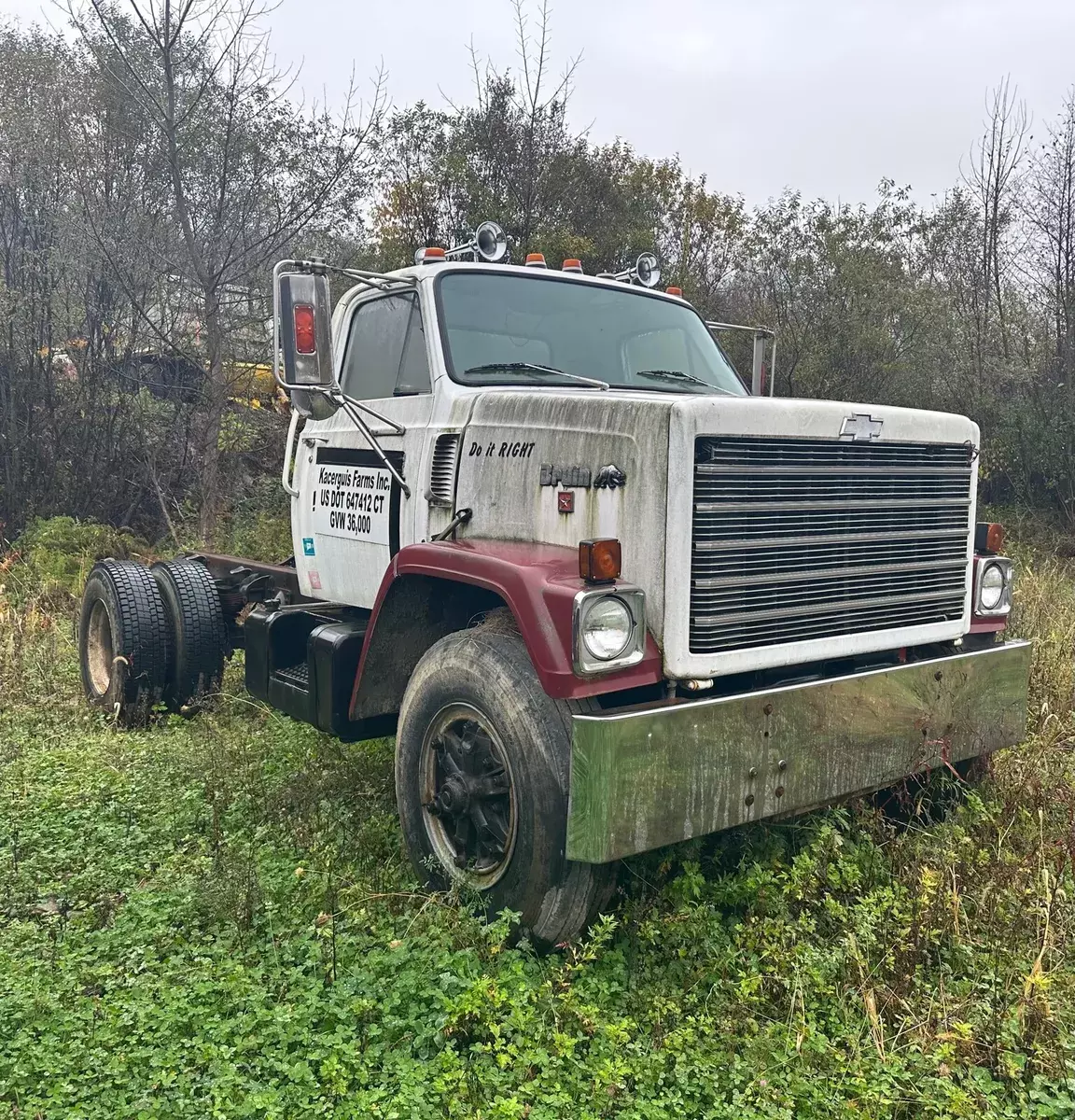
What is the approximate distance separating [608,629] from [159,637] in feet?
13.3

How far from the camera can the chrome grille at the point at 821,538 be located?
3.35 metres

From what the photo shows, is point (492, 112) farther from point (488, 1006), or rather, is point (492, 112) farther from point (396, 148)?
point (488, 1006)

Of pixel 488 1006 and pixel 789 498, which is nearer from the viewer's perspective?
pixel 488 1006

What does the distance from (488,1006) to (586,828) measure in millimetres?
611

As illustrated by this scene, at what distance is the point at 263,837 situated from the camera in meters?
4.54

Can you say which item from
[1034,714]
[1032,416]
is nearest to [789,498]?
[1034,714]

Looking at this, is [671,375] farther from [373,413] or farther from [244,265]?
[244,265]

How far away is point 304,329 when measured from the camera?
3.97 meters

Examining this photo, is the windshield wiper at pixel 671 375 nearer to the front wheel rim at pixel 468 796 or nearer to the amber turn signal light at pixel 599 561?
the amber turn signal light at pixel 599 561

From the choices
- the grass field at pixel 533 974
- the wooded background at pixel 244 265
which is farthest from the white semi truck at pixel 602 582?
the wooded background at pixel 244 265

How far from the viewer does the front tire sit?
3305 mm

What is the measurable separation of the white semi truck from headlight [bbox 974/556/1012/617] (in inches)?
0.5

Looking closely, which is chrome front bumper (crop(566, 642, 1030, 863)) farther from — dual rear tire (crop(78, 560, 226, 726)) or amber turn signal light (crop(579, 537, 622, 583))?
dual rear tire (crop(78, 560, 226, 726))

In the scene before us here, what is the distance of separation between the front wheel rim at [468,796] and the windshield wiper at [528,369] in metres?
1.56
